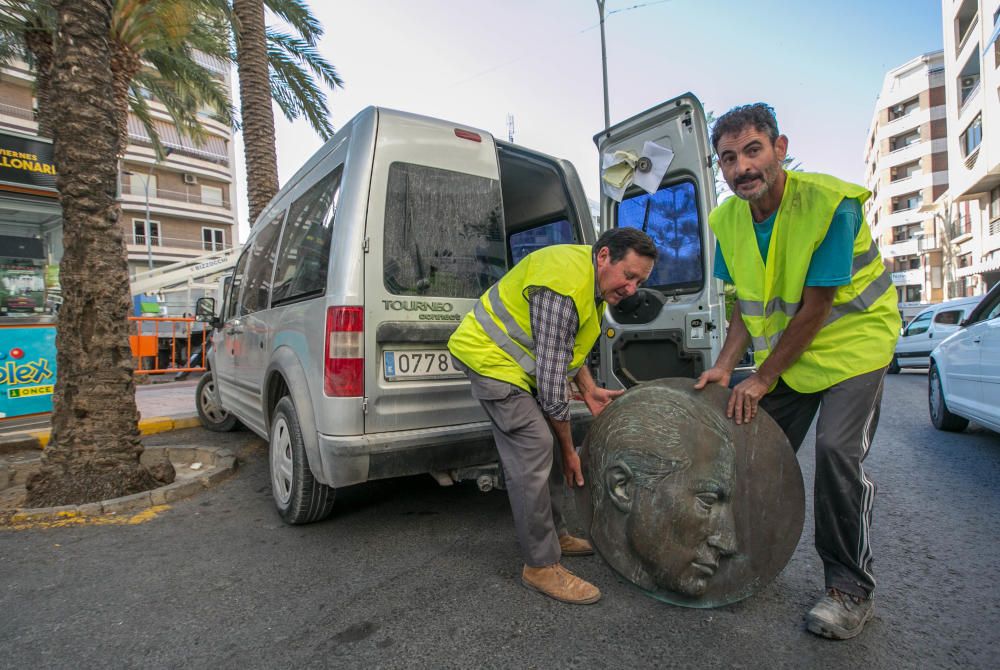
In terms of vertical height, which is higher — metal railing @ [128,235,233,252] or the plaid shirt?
metal railing @ [128,235,233,252]

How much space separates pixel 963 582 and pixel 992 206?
30.5m

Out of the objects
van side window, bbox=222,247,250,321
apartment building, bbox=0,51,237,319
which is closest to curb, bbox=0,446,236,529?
van side window, bbox=222,247,250,321

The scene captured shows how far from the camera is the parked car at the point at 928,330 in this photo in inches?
416

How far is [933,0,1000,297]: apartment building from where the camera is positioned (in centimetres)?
2142

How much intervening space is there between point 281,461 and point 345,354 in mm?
1075

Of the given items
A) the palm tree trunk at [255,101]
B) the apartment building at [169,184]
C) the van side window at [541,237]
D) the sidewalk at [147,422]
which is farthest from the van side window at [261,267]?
the apartment building at [169,184]

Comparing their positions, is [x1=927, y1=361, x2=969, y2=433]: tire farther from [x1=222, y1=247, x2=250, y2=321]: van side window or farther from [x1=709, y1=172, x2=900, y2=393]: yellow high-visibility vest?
[x1=222, y1=247, x2=250, y2=321]: van side window

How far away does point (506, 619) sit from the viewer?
84.2 inches

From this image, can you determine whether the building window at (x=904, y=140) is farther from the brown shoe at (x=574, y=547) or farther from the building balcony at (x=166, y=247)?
the brown shoe at (x=574, y=547)

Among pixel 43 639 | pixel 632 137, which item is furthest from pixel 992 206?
pixel 43 639

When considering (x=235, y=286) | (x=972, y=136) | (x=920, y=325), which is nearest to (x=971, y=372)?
(x=235, y=286)

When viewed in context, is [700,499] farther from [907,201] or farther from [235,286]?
[907,201]

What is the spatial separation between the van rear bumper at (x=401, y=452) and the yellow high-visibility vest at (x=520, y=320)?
57cm

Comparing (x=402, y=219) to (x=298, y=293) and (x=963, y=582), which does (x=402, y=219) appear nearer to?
(x=298, y=293)
